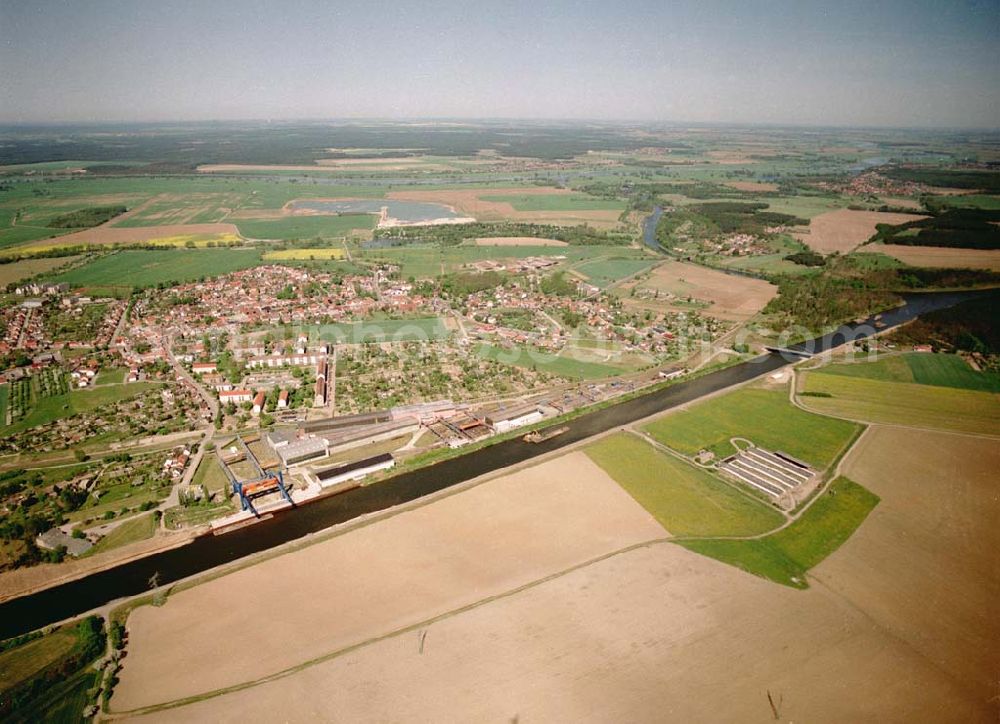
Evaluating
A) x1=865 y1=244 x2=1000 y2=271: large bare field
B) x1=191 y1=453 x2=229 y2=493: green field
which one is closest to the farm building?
x1=191 y1=453 x2=229 y2=493: green field

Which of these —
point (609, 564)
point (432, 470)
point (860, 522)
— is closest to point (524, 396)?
point (432, 470)

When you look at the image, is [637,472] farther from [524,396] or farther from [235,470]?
[235,470]

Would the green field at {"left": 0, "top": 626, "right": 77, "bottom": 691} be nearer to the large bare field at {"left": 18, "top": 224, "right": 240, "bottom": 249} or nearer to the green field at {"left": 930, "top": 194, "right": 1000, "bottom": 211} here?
the large bare field at {"left": 18, "top": 224, "right": 240, "bottom": 249}

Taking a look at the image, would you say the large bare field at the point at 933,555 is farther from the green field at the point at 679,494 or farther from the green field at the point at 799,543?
the green field at the point at 679,494

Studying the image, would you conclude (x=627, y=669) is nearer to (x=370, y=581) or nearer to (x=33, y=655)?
(x=370, y=581)

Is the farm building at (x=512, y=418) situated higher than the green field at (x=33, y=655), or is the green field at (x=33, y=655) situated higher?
the farm building at (x=512, y=418)

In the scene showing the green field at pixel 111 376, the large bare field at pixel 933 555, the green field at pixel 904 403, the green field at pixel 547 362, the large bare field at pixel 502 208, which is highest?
the large bare field at pixel 502 208

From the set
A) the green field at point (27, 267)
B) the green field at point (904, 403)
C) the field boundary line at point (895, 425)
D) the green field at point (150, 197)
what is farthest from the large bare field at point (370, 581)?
the green field at point (150, 197)
